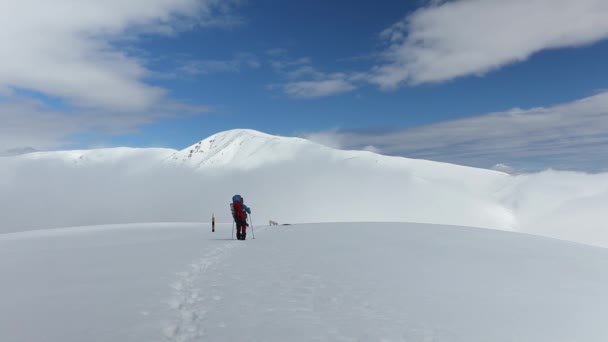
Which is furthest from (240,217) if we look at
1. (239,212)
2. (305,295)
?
(305,295)

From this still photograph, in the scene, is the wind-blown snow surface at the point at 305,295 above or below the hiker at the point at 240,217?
below

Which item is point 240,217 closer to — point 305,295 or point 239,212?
point 239,212

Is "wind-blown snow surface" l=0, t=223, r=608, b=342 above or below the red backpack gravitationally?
below

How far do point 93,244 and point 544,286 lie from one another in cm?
1647

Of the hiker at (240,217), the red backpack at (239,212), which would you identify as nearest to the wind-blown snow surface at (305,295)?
the hiker at (240,217)

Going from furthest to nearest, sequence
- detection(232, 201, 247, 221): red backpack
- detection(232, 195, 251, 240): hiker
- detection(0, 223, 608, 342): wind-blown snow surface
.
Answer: detection(232, 201, 247, 221): red backpack < detection(232, 195, 251, 240): hiker < detection(0, 223, 608, 342): wind-blown snow surface

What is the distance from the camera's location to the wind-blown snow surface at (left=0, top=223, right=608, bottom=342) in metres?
5.66

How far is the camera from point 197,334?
5426mm

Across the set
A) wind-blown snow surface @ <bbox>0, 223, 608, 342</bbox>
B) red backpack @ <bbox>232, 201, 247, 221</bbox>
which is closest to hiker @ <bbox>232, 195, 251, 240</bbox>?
red backpack @ <bbox>232, 201, 247, 221</bbox>

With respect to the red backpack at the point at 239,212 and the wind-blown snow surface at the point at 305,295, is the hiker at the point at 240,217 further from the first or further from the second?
the wind-blown snow surface at the point at 305,295

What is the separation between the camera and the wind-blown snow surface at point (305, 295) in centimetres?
566

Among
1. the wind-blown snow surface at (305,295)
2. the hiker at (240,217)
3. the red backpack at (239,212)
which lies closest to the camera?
the wind-blown snow surface at (305,295)

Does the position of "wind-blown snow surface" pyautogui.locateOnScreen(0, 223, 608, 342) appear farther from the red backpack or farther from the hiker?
the red backpack

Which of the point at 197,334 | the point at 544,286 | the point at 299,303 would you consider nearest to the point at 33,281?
the point at 197,334
